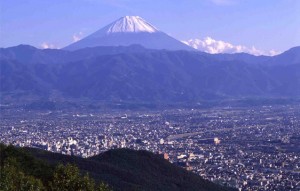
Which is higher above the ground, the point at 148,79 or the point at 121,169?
the point at 148,79

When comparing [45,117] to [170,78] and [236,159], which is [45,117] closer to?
[236,159]

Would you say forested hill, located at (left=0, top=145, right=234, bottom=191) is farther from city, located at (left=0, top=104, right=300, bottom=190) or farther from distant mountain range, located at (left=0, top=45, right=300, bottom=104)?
distant mountain range, located at (left=0, top=45, right=300, bottom=104)

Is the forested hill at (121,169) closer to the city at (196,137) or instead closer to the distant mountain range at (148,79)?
the city at (196,137)

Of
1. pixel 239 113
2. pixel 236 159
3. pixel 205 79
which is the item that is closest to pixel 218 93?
pixel 205 79

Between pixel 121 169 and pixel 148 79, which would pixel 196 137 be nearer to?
pixel 121 169

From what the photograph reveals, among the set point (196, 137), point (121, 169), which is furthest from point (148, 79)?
point (121, 169)

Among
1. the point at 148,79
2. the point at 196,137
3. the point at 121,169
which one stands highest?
the point at 148,79
